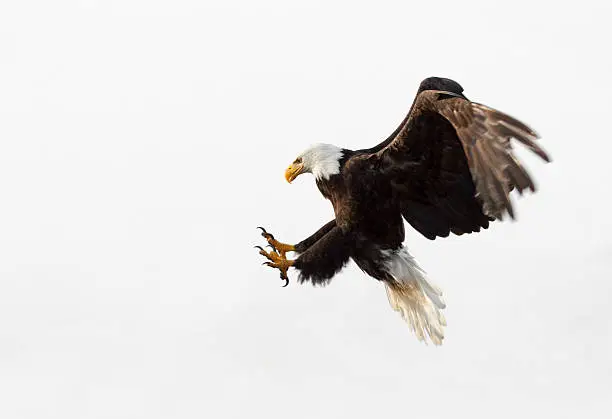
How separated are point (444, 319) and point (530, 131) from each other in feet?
13.5

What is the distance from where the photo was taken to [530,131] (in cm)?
894

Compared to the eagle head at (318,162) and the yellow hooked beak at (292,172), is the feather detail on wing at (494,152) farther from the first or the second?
the yellow hooked beak at (292,172)

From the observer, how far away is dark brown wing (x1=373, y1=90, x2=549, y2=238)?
30.1 ft

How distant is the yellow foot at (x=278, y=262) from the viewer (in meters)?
12.0

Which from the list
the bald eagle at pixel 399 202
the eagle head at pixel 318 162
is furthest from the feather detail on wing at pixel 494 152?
the eagle head at pixel 318 162

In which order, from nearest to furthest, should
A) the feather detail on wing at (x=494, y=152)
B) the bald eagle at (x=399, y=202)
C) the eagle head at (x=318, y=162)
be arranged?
the feather detail on wing at (x=494, y=152) < the bald eagle at (x=399, y=202) < the eagle head at (x=318, y=162)

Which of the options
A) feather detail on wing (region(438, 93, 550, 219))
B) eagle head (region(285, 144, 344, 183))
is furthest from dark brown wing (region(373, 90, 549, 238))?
eagle head (region(285, 144, 344, 183))

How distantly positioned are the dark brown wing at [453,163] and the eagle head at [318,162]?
58cm

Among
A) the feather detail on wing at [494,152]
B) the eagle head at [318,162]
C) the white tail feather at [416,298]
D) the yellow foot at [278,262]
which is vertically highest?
the eagle head at [318,162]

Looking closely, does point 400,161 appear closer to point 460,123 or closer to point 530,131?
point 460,123

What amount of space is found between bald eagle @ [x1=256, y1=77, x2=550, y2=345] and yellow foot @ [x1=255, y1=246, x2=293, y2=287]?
0.03 ft

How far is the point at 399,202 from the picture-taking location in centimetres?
1167

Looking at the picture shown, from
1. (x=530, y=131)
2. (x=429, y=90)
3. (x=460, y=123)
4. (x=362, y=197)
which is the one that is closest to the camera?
(x=530, y=131)

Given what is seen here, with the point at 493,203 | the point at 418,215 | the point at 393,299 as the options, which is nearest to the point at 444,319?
the point at 393,299
